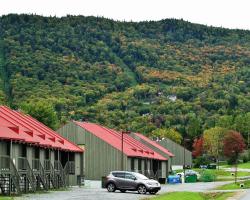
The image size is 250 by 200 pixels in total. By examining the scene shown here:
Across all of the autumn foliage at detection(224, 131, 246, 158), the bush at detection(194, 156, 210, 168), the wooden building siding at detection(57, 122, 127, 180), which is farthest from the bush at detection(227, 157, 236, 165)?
the wooden building siding at detection(57, 122, 127, 180)

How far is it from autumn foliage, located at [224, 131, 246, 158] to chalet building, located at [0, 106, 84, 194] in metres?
88.9

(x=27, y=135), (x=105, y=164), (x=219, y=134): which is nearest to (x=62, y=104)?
(x=219, y=134)

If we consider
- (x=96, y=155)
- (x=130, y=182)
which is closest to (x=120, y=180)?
(x=130, y=182)

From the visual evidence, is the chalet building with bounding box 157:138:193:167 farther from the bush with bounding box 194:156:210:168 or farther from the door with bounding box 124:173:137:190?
the door with bounding box 124:173:137:190

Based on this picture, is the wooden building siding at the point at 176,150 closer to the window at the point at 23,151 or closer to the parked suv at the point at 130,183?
the parked suv at the point at 130,183

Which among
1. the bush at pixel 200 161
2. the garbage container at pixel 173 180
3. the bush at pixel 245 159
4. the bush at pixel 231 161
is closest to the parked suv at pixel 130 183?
the garbage container at pixel 173 180

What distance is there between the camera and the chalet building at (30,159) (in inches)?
1973

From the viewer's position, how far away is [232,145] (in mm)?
158375

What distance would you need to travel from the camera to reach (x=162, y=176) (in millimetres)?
104688

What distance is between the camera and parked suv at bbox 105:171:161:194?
188 feet

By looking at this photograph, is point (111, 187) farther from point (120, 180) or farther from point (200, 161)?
point (200, 161)

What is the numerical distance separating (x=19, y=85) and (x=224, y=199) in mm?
146751

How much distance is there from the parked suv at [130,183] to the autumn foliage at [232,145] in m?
98.4

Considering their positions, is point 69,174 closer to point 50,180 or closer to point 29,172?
point 50,180
